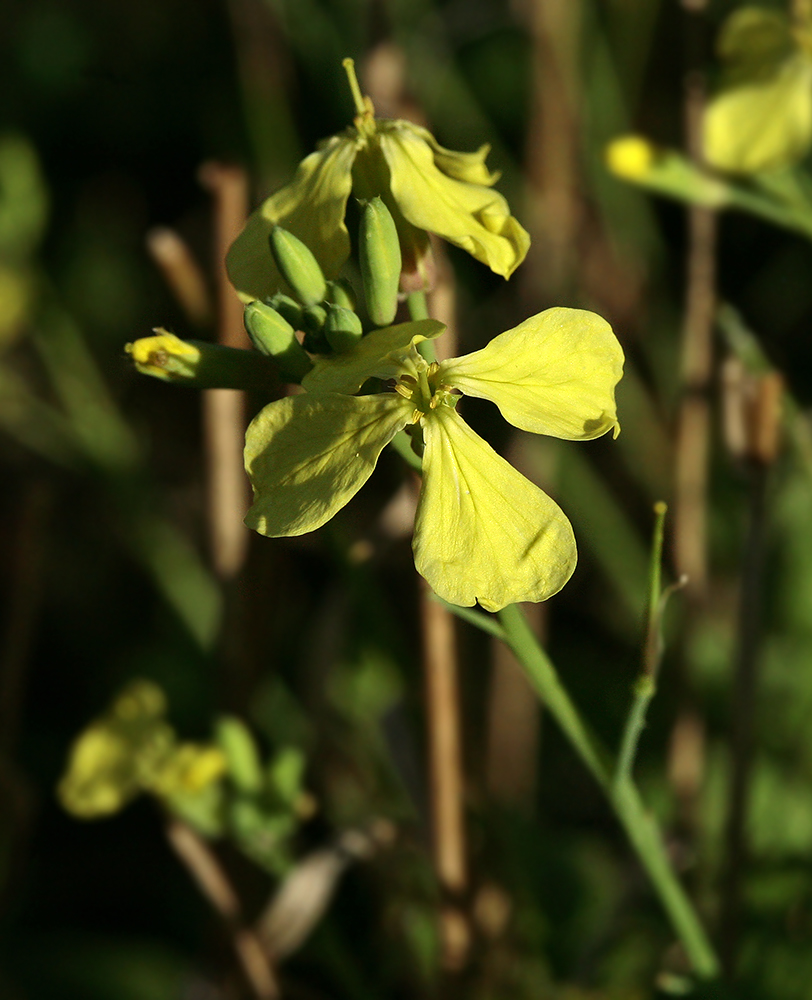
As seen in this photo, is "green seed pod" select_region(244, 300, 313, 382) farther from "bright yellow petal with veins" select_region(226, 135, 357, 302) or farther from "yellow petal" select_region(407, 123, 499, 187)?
"yellow petal" select_region(407, 123, 499, 187)

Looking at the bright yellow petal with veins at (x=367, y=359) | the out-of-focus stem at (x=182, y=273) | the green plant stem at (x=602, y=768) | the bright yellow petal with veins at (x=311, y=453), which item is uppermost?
the out-of-focus stem at (x=182, y=273)

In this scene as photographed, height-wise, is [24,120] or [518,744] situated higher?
[24,120]

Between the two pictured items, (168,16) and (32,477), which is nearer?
(32,477)

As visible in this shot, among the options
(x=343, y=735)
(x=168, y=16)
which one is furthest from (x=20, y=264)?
(x=343, y=735)

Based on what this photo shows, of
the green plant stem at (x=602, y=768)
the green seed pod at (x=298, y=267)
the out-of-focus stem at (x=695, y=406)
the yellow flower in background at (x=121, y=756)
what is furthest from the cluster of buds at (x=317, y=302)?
the out-of-focus stem at (x=695, y=406)

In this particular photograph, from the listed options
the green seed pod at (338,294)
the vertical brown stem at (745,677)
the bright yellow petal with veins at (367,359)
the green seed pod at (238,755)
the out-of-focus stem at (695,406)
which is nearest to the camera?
the bright yellow petal with veins at (367,359)

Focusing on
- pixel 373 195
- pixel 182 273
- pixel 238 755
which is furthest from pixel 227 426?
pixel 373 195

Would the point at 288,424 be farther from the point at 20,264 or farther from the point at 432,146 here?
the point at 20,264

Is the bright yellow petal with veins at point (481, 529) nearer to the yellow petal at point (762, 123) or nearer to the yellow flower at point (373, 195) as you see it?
the yellow flower at point (373, 195)
